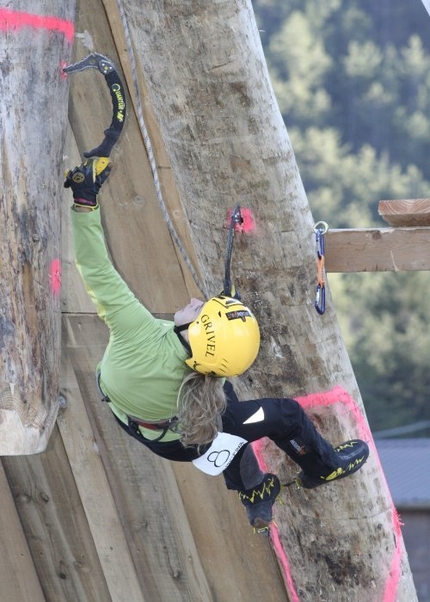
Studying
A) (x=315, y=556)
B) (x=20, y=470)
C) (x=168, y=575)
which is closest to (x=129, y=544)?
(x=168, y=575)

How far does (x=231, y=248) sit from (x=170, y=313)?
0.89 m

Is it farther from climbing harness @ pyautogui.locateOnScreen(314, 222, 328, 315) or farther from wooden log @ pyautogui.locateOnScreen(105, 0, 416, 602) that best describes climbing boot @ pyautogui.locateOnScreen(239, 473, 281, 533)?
climbing harness @ pyautogui.locateOnScreen(314, 222, 328, 315)

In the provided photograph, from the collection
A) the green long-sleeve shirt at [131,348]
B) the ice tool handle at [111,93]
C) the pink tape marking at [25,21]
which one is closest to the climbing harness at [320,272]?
the green long-sleeve shirt at [131,348]

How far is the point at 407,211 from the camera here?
413cm

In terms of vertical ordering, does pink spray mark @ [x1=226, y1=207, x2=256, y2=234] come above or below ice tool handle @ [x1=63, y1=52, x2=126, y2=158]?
below

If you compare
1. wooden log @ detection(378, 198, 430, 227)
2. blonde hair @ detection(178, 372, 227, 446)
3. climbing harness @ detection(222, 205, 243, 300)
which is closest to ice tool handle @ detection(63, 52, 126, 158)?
climbing harness @ detection(222, 205, 243, 300)

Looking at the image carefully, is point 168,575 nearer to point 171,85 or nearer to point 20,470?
point 20,470

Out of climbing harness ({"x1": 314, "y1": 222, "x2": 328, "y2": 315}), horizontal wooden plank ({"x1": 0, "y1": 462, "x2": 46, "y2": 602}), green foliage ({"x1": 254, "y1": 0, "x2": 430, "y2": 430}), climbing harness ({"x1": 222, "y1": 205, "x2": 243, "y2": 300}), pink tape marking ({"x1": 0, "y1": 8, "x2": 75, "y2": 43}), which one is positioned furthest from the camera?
green foliage ({"x1": 254, "y1": 0, "x2": 430, "y2": 430})

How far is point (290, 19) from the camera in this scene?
1810 inches

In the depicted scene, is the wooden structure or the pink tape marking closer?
the pink tape marking

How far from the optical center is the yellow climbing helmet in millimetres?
3543

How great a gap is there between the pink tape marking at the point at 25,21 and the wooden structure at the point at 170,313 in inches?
14.4

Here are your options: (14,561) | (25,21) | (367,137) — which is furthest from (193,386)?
(367,137)

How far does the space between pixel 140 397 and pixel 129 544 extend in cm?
170
